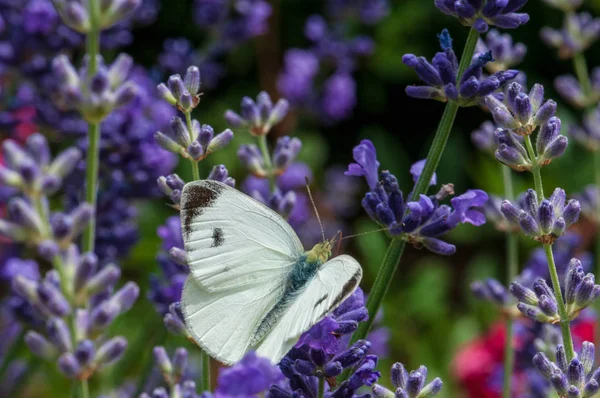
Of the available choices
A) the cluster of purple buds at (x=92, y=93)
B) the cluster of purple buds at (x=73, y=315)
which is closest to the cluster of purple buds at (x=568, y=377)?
the cluster of purple buds at (x=73, y=315)

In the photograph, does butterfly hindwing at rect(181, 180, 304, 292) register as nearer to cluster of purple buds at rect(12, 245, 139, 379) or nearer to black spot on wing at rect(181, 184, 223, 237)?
black spot on wing at rect(181, 184, 223, 237)

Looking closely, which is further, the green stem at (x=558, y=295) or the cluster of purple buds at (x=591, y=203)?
the cluster of purple buds at (x=591, y=203)

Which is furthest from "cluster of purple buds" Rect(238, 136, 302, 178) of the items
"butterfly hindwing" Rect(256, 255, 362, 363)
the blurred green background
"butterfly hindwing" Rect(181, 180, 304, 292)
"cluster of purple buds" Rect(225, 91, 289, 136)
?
the blurred green background

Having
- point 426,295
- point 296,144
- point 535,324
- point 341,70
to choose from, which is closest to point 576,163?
point 426,295

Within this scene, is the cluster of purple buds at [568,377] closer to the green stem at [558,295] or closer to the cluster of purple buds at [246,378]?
the green stem at [558,295]

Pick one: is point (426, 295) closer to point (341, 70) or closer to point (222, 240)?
point (341, 70)

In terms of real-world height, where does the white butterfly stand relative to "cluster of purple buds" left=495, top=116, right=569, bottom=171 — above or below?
below
